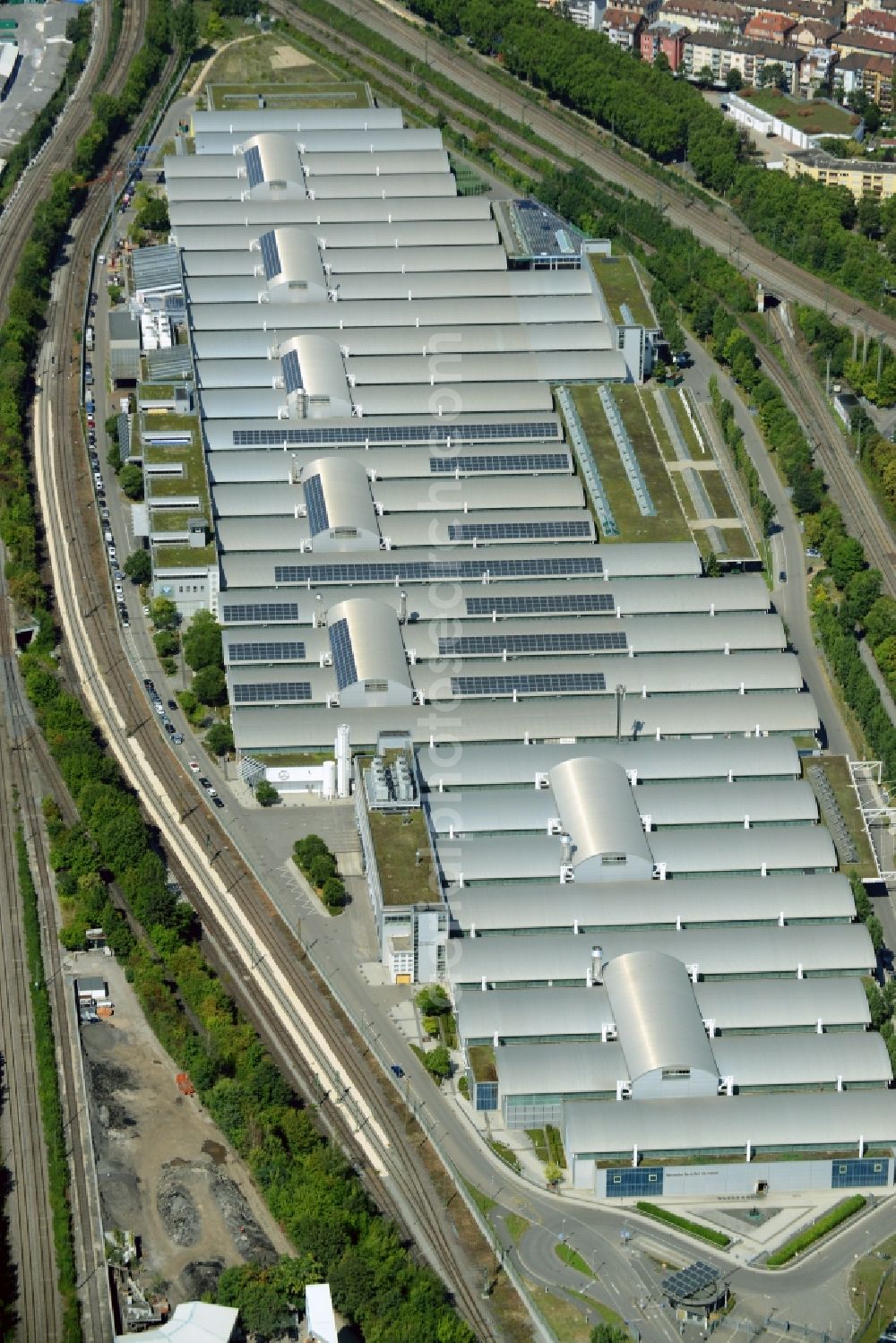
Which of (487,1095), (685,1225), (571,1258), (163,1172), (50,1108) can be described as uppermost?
(50,1108)

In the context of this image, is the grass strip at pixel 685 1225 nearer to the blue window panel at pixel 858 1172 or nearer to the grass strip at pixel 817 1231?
the grass strip at pixel 817 1231

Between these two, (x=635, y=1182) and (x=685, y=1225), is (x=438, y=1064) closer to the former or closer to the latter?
(x=635, y=1182)

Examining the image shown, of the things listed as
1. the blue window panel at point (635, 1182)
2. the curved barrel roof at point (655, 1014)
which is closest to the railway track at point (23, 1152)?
the blue window panel at point (635, 1182)

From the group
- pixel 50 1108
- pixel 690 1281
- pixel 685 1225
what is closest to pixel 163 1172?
pixel 50 1108

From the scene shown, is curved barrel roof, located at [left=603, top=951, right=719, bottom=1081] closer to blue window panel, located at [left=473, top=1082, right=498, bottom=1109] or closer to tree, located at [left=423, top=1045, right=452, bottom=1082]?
blue window panel, located at [left=473, top=1082, right=498, bottom=1109]

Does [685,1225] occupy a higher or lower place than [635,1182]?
lower

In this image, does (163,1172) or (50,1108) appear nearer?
(163,1172)
